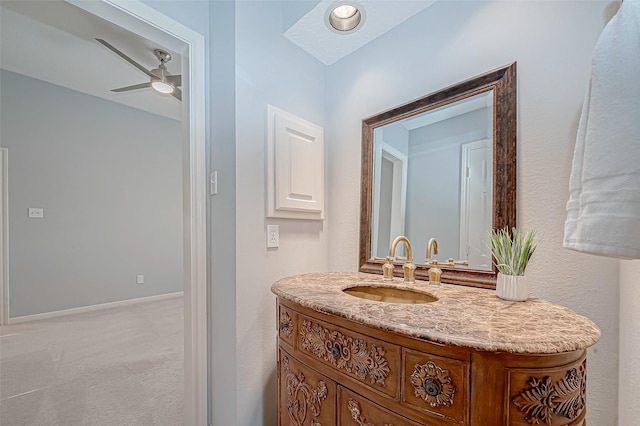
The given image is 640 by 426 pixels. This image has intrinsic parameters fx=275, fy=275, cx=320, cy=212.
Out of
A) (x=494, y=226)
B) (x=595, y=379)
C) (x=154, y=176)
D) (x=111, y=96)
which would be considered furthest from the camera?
(x=154, y=176)

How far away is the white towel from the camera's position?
0.50 meters

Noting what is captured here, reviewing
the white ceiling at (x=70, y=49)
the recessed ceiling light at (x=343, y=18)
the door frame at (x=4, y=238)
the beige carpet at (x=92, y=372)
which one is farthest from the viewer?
the door frame at (x=4, y=238)

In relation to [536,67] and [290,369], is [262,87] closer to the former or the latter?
[536,67]

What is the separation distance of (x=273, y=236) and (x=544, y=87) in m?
1.39

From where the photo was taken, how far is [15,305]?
10.6 feet

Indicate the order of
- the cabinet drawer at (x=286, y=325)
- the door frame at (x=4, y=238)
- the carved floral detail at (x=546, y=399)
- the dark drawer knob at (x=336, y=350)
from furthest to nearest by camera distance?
the door frame at (x=4, y=238) < the cabinet drawer at (x=286, y=325) < the dark drawer knob at (x=336, y=350) < the carved floral detail at (x=546, y=399)

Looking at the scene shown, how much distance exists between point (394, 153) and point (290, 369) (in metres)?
1.23

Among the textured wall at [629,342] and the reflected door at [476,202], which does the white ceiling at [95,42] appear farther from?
the textured wall at [629,342]

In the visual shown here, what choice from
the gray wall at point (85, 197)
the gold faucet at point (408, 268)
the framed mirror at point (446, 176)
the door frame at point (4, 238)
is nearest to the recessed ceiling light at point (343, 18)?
the framed mirror at point (446, 176)

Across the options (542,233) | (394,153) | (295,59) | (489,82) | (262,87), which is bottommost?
(542,233)

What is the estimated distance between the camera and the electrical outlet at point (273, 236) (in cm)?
153

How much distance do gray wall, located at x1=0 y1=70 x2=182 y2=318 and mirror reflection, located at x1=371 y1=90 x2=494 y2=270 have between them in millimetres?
4025

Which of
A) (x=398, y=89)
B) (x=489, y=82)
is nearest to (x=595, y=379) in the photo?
(x=489, y=82)

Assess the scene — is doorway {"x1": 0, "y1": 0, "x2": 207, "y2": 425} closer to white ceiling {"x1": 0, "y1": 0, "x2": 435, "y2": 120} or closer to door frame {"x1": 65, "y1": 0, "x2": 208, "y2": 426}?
door frame {"x1": 65, "y1": 0, "x2": 208, "y2": 426}
